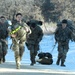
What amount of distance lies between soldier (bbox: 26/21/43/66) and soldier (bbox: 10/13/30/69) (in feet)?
4.99

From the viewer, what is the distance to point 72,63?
16859 mm

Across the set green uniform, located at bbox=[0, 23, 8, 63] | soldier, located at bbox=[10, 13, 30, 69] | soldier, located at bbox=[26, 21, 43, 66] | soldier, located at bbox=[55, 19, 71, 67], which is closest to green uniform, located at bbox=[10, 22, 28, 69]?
soldier, located at bbox=[10, 13, 30, 69]

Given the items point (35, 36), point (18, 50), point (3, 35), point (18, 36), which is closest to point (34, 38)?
point (35, 36)

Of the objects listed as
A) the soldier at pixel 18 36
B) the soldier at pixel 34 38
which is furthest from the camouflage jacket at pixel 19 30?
the soldier at pixel 34 38

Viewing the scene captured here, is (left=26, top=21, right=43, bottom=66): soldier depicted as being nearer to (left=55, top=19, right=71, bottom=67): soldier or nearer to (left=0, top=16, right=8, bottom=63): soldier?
(left=55, top=19, right=71, bottom=67): soldier

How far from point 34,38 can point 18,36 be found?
172cm

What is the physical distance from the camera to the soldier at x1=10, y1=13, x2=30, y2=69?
13523 mm

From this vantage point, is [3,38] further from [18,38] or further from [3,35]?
[18,38]

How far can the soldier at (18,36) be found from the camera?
13523mm

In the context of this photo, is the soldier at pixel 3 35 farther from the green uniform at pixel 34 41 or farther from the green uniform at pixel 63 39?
the green uniform at pixel 63 39

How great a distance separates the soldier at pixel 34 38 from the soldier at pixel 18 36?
4.99 feet

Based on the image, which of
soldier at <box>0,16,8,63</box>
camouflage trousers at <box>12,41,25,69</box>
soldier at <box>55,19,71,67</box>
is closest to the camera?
camouflage trousers at <box>12,41,25,69</box>

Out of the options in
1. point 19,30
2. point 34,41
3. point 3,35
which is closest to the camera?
point 19,30

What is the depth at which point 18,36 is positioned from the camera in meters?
13.7
